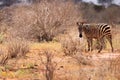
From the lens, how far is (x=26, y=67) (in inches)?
464

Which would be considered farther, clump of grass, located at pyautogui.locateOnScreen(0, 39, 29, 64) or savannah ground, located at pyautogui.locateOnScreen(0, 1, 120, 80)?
clump of grass, located at pyautogui.locateOnScreen(0, 39, 29, 64)

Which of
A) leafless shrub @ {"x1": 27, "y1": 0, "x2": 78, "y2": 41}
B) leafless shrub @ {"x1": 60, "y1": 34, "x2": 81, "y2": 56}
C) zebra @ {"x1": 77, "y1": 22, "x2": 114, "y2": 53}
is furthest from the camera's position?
leafless shrub @ {"x1": 27, "y1": 0, "x2": 78, "y2": 41}

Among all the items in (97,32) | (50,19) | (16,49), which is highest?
(50,19)

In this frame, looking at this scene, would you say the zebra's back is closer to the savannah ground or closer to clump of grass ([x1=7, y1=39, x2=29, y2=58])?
the savannah ground

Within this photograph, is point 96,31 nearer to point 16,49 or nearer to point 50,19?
point 50,19

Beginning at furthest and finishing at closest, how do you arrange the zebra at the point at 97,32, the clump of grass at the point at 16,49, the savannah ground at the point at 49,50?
the zebra at the point at 97,32, the clump of grass at the point at 16,49, the savannah ground at the point at 49,50

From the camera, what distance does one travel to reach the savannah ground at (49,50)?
9492 millimetres

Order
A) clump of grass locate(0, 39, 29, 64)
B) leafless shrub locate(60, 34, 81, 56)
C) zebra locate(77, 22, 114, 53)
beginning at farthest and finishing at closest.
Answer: zebra locate(77, 22, 114, 53) → leafless shrub locate(60, 34, 81, 56) → clump of grass locate(0, 39, 29, 64)

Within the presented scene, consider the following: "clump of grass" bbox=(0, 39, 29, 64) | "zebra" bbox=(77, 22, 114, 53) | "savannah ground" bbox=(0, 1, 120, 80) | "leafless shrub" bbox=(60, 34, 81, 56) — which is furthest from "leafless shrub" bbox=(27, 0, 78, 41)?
"clump of grass" bbox=(0, 39, 29, 64)

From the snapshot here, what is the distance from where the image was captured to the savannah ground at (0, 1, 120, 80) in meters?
9.49

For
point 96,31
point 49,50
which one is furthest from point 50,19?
point 49,50

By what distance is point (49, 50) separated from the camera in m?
14.2

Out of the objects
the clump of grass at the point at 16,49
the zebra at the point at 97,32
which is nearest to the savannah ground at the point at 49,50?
the clump of grass at the point at 16,49

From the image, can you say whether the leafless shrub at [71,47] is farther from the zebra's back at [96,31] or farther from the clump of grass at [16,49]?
the zebra's back at [96,31]
